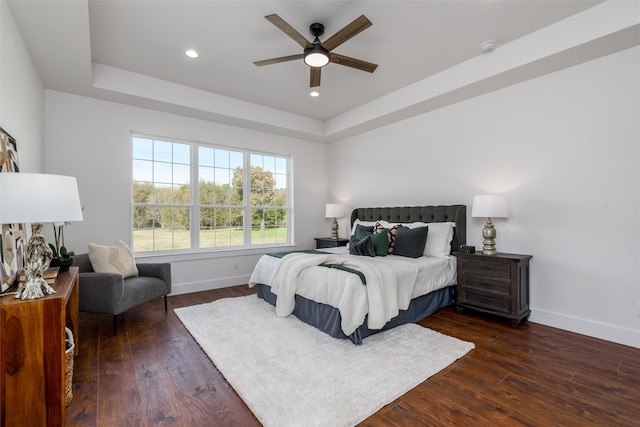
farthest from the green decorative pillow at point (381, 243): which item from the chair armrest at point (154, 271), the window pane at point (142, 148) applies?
the window pane at point (142, 148)

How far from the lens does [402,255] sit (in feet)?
12.5

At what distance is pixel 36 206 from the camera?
1.59m

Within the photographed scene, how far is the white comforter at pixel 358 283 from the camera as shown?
8.77 ft

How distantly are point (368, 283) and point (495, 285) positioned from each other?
5.13ft

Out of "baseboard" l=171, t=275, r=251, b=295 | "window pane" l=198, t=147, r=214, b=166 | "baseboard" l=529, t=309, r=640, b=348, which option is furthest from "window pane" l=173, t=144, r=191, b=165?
"baseboard" l=529, t=309, r=640, b=348

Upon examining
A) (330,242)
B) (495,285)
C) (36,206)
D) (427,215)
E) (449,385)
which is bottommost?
(449,385)

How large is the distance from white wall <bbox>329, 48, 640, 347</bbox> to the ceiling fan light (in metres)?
2.24

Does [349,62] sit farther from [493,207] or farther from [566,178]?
[566,178]

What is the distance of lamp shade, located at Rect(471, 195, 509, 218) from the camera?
331 centimetres

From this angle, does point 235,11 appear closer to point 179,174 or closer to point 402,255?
point 179,174

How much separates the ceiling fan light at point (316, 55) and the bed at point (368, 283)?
1955mm

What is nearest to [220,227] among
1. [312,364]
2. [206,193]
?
[206,193]

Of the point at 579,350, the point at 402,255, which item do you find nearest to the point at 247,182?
the point at 402,255

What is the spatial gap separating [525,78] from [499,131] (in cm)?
61
